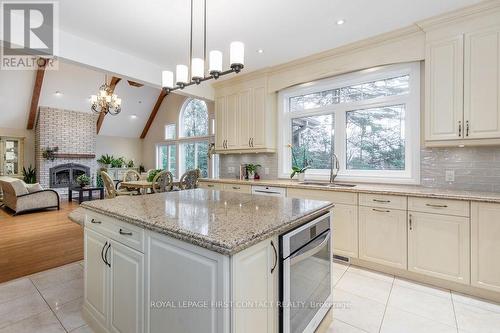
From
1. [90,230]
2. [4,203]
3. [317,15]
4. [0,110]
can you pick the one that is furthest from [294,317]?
[0,110]

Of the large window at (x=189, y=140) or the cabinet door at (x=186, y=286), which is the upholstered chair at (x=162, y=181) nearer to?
the large window at (x=189, y=140)

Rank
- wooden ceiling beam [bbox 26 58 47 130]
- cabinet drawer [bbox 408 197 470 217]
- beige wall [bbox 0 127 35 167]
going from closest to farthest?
cabinet drawer [bbox 408 197 470 217] → wooden ceiling beam [bbox 26 58 47 130] → beige wall [bbox 0 127 35 167]

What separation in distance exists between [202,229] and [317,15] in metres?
2.60

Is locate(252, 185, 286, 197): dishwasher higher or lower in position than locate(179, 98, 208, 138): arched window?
lower

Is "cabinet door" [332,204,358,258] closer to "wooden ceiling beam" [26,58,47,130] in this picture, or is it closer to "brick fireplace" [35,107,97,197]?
"wooden ceiling beam" [26,58,47,130]

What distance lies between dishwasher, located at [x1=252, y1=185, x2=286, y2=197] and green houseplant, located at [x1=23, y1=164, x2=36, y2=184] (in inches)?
320

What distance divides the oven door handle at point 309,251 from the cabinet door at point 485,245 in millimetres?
1540

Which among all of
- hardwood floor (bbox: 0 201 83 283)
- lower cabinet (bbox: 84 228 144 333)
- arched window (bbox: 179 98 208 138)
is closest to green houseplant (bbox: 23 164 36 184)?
hardwood floor (bbox: 0 201 83 283)

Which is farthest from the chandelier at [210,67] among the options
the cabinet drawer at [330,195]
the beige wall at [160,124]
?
the beige wall at [160,124]

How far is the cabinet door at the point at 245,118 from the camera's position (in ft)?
14.0

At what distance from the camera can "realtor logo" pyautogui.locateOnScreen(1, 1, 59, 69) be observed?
2.49m

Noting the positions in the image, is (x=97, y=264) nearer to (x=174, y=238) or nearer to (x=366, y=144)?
(x=174, y=238)

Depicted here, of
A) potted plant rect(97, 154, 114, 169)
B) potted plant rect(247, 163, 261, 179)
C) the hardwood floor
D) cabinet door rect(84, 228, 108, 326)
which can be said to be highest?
potted plant rect(97, 154, 114, 169)

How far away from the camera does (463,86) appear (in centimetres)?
244
